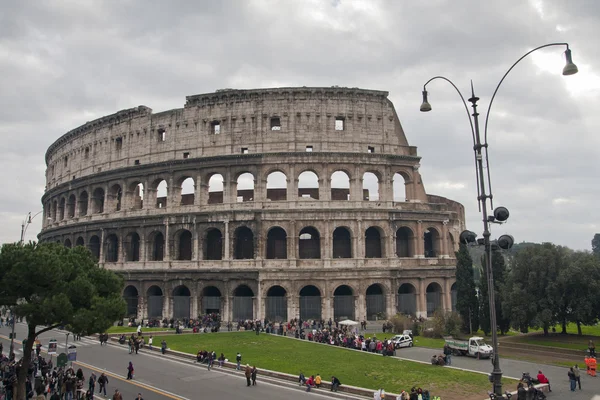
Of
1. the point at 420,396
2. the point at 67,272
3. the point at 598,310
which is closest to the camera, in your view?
the point at 420,396

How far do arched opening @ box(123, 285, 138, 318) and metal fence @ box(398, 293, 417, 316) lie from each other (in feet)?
74.0

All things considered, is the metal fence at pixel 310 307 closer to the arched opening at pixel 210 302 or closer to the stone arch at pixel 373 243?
the stone arch at pixel 373 243

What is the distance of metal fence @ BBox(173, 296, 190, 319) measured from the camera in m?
38.0

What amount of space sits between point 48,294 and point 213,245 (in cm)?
2344

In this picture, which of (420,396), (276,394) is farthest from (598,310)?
(276,394)

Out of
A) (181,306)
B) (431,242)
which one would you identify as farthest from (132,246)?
(431,242)

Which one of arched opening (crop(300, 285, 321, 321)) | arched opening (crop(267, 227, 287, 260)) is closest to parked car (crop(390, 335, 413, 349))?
arched opening (crop(300, 285, 321, 321))

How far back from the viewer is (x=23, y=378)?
1557 centimetres

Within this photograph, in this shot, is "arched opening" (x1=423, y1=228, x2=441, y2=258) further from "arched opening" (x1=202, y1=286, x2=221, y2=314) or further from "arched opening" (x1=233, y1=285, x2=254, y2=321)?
"arched opening" (x1=202, y1=286, x2=221, y2=314)

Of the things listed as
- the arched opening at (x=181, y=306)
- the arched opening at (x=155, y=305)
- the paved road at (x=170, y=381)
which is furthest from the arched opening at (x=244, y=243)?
the paved road at (x=170, y=381)

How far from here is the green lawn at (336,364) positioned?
17938 millimetres

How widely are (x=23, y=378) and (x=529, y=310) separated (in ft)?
80.3

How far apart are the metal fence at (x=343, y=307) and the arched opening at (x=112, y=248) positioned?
69.7 ft

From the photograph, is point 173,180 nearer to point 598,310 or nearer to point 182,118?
point 182,118
